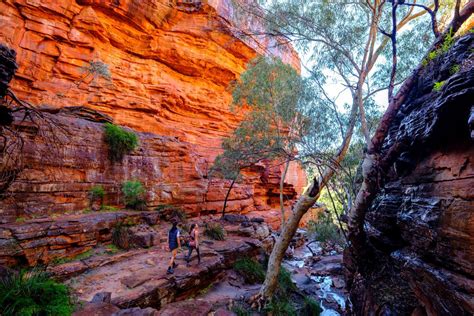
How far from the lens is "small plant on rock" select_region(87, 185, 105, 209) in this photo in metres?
11.0

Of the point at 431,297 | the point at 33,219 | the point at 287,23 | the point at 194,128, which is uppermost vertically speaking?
the point at 287,23

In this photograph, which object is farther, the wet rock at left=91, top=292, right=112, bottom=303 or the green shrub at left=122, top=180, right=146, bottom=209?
the green shrub at left=122, top=180, right=146, bottom=209

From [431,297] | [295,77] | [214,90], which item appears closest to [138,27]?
[214,90]

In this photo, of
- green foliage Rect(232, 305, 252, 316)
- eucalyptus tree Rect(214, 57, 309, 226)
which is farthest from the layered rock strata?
eucalyptus tree Rect(214, 57, 309, 226)

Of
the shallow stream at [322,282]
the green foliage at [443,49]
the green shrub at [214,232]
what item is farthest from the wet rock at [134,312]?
the green foliage at [443,49]

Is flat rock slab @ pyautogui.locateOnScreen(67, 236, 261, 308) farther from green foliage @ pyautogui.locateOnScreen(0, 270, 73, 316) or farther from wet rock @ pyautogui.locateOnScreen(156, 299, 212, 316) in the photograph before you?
green foliage @ pyautogui.locateOnScreen(0, 270, 73, 316)

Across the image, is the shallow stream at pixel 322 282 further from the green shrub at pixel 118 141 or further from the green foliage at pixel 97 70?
the green foliage at pixel 97 70

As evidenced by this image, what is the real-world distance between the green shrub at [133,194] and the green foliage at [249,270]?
17.9 ft

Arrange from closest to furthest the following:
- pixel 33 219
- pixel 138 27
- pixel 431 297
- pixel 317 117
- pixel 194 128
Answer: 1. pixel 431 297
2. pixel 33 219
3. pixel 317 117
4. pixel 138 27
5. pixel 194 128

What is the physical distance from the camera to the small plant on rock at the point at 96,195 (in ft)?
36.0

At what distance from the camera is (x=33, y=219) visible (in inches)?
344

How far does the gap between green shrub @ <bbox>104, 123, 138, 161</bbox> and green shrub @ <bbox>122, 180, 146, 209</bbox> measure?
148 cm

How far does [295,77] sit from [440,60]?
8.44 m

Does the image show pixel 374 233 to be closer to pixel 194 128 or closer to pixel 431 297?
pixel 431 297
